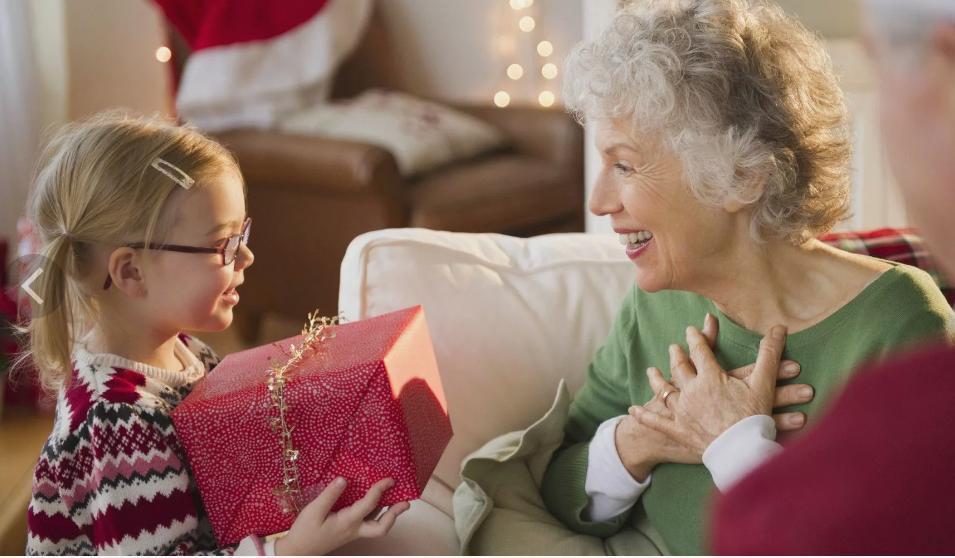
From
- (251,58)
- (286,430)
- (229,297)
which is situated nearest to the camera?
(286,430)

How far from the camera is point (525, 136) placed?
3.91 metres

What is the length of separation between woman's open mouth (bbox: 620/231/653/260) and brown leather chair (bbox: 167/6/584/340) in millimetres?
1921

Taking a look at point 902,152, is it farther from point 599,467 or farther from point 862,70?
point 862,70

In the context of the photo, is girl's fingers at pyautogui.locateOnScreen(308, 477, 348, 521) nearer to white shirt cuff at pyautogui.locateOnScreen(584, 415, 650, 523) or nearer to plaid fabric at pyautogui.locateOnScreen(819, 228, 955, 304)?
white shirt cuff at pyautogui.locateOnScreen(584, 415, 650, 523)

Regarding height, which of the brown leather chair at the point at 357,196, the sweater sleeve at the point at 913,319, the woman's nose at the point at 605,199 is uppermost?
the woman's nose at the point at 605,199

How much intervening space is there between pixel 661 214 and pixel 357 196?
2069 millimetres

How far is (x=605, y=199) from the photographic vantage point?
1437 mm

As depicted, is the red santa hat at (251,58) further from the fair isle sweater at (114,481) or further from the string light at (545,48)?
the fair isle sweater at (114,481)

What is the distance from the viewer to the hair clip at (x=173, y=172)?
1.42 metres

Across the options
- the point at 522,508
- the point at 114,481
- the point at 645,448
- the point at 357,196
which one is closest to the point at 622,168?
the point at 645,448

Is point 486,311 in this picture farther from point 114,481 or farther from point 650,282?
point 114,481

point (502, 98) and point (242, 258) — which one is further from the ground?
point (242, 258)

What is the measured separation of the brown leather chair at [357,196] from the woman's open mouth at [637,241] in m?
1.92

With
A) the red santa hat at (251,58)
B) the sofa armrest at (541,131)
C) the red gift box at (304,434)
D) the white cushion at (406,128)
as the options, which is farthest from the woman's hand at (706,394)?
the red santa hat at (251,58)
